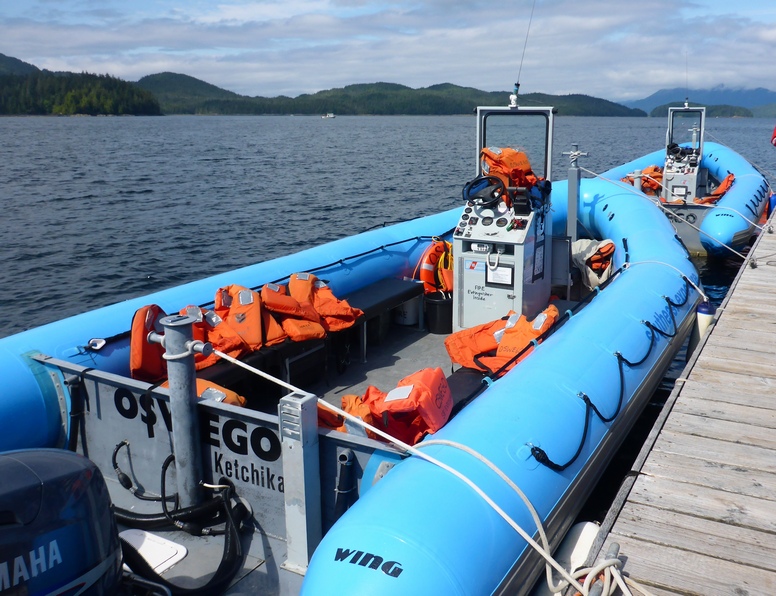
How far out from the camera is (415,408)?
3271mm

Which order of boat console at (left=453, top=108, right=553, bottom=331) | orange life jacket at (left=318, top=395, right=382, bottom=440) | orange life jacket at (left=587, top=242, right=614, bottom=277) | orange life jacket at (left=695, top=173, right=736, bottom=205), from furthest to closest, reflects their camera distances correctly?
orange life jacket at (left=695, top=173, right=736, bottom=205) → orange life jacket at (left=587, top=242, right=614, bottom=277) → boat console at (left=453, top=108, right=553, bottom=331) → orange life jacket at (left=318, top=395, right=382, bottom=440)

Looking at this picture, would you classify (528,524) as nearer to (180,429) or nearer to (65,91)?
(180,429)

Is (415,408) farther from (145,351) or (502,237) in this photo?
(502,237)

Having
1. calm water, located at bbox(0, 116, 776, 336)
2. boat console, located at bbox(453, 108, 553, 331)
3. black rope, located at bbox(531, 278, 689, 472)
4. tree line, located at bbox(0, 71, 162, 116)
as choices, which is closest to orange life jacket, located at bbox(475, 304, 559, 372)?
black rope, located at bbox(531, 278, 689, 472)

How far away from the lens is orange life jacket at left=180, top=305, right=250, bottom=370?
4270 mm

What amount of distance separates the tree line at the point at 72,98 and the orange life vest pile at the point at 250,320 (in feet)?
362

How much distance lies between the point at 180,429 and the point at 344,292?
2.82m

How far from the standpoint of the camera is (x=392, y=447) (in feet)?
9.70

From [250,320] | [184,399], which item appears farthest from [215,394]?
[250,320]

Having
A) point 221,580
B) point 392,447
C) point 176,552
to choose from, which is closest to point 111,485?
→ point 176,552

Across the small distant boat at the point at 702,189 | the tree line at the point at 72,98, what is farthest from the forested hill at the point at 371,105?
the small distant boat at the point at 702,189

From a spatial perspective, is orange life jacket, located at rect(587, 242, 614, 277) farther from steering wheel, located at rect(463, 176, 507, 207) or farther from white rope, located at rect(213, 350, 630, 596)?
white rope, located at rect(213, 350, 630, 596)

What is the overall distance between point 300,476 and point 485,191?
3357 mm

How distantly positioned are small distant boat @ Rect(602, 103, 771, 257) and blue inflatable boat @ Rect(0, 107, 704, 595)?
4.79 metres
